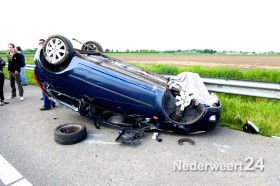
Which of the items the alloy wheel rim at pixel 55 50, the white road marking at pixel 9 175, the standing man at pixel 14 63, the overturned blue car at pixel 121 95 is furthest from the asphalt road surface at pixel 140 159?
the standing man at pixel 14 63

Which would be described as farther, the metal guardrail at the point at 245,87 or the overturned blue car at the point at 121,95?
the metal guardrail at the point at 245,87

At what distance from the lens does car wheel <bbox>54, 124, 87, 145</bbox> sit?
11.4 feet

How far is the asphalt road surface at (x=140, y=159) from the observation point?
2557 mm

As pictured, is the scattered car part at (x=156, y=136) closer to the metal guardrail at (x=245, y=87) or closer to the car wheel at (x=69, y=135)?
the car wheel at (x=69, y=135)

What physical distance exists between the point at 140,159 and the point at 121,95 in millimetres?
1147

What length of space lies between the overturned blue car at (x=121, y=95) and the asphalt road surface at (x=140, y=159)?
0.31 meters

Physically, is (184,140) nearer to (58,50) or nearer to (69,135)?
(69,135)

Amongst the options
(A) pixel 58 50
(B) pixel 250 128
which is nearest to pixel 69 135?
(A) pixel 58 50

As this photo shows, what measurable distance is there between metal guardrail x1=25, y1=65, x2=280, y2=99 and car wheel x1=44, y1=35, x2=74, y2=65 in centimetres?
337

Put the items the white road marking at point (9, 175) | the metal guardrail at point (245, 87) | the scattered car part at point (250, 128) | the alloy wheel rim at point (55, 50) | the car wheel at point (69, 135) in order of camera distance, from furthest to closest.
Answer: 1. the metal guardrail at point (245, 87)
2. the alloy wheel rim at point (55, 50)
3. the scattered car part at point (250, 128)
4. the car wheel at point (69, 135)
5. the white road marking at point (9, 175)

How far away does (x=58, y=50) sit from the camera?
13.2ft

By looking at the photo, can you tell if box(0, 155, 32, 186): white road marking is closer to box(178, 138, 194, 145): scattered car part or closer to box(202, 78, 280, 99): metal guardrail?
box(178, 138, 194, 145): scattered car part

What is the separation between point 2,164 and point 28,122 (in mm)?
1763

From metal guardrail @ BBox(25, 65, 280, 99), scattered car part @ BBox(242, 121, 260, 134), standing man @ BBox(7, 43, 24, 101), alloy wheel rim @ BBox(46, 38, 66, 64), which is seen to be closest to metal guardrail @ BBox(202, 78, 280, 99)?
metal guardrail @ BBox(25, 65, 280, 99)
